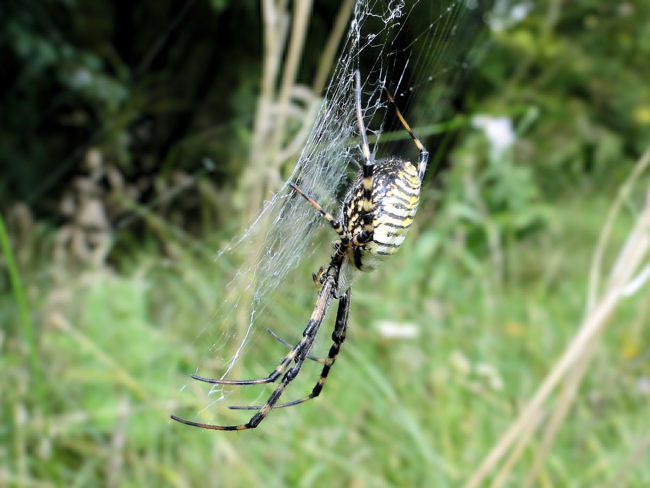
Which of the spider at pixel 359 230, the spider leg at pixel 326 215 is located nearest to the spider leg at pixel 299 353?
the spider at pixel 359 230

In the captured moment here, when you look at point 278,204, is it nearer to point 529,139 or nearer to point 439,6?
point 439,6

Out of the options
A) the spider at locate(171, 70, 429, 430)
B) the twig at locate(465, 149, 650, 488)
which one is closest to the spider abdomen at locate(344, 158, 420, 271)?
the spider at locate(171, 70, 429, 430)

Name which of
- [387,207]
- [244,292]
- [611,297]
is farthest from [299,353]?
[611,297]

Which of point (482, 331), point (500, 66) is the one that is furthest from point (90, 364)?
point (500, 66)

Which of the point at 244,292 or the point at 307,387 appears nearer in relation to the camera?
the point at 244,292

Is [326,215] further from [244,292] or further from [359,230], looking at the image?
[244,292]

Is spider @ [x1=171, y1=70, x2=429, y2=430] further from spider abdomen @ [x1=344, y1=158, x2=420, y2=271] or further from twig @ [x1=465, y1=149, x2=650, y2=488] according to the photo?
twig @ [x1=465, y1=149, x2=650, y2=488]

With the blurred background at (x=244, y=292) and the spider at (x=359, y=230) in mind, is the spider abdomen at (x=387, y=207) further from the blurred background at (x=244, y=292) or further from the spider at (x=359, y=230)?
the blurred background at (x=244, y=292)
